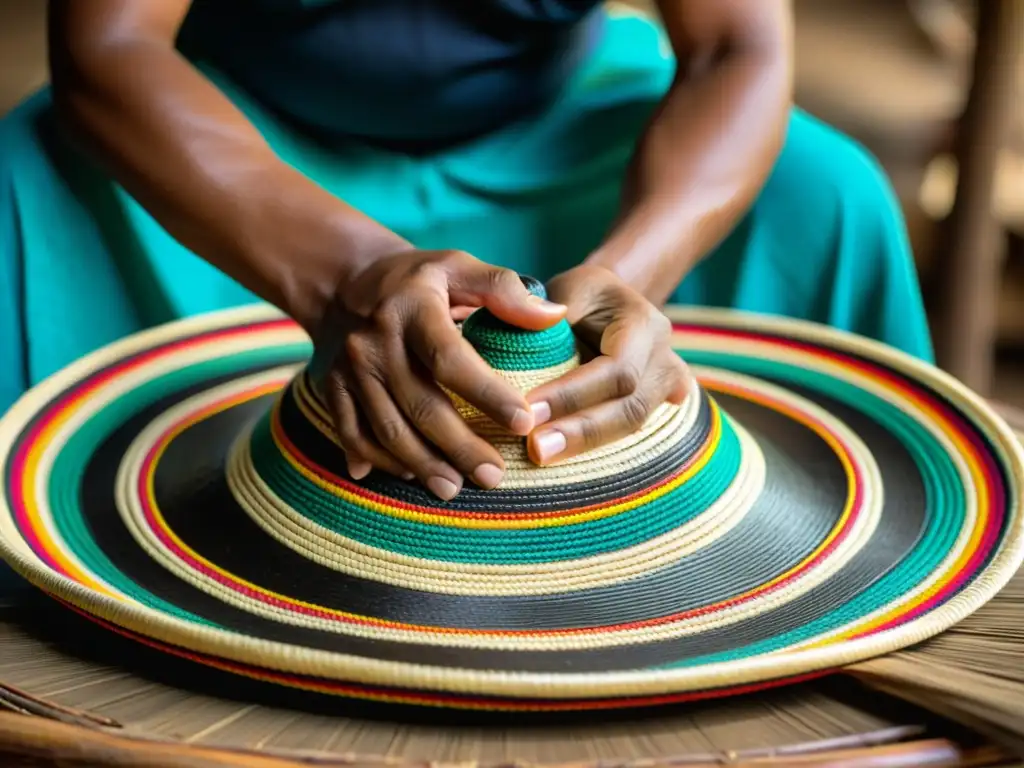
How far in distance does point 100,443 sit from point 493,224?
0.45 metres

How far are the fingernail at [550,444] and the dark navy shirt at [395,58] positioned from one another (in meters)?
0.48

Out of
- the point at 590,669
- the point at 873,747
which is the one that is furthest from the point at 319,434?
the point at 873,747

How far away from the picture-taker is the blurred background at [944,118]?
1685mm

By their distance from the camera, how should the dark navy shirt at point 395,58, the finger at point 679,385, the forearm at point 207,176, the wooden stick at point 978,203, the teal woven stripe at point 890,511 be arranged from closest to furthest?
the teal woven stripe at point 890,511
the finger at point 679,385
the forearm at point 207,176
the dark navy shirt at point 395,58
the wooden stick at point 978,203

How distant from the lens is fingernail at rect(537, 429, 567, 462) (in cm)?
64

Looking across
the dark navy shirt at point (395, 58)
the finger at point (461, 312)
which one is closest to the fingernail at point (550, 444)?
the finger at point (461, 312)

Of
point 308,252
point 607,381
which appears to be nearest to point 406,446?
point 607,381

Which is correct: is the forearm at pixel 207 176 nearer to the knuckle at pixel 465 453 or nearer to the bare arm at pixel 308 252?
the bare arm at pixel 308 252

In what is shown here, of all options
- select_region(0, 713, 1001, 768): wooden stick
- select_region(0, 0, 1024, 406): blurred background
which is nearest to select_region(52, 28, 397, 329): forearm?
select_region(0, 713, 1001, 768): wooden stick

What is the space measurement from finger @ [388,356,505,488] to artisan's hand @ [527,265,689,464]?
25 millimetres

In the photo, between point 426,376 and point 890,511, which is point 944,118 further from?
point 426,376

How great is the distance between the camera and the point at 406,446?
2.15ft

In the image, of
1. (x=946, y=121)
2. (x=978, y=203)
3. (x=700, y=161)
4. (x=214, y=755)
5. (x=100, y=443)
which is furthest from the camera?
(x=946, y=121)

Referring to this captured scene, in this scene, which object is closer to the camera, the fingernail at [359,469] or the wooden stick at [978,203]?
the fingernail at [359,469]
